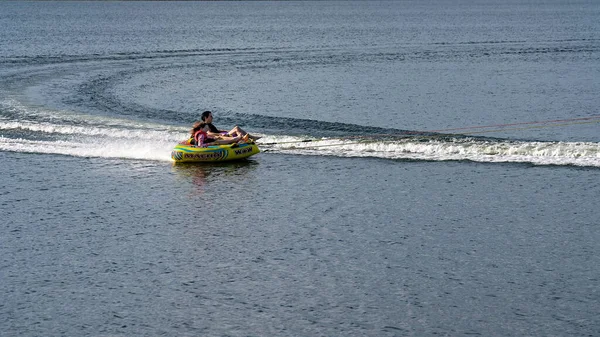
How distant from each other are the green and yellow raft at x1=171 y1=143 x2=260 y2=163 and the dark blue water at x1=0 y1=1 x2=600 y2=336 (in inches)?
12.5

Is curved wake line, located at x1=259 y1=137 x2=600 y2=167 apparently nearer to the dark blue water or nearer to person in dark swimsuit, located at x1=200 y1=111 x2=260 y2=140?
the dark blue water

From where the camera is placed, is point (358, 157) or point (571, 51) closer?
point (358, 157)

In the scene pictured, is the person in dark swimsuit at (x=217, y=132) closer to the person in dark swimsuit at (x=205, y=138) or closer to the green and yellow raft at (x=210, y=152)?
the person in dark swimsuit at (x=205, y=138)

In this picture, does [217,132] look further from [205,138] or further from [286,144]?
[286,144]

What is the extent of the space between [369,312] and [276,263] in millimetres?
2994

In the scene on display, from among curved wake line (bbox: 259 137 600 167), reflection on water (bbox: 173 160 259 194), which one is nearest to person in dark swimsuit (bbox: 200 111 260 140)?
reflection on water (bbox: 173 160 259 194)

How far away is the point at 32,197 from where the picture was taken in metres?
21.8

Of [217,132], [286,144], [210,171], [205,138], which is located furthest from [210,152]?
[286,144]

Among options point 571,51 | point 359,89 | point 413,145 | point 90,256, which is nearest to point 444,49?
point 571,51

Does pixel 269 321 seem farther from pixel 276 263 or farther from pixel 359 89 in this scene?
pixel 359 89

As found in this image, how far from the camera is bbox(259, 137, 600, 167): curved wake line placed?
2448 centimetres

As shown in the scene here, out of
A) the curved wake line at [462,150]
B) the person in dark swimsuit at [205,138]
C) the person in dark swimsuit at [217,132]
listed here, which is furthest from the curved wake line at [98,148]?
the curved wake line at [462,150]

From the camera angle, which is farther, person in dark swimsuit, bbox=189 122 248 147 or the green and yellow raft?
person in dark swimsuit, bbox=189 122 248 147

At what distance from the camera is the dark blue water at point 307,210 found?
539 inches
